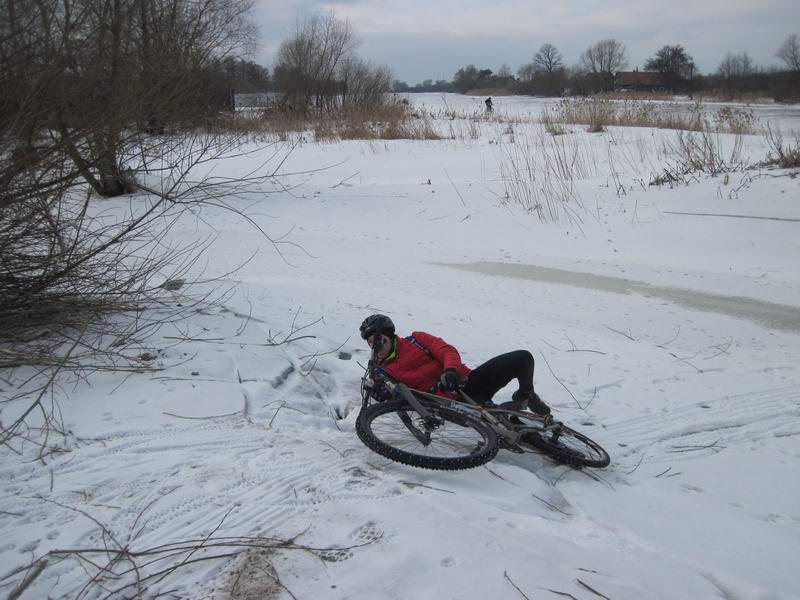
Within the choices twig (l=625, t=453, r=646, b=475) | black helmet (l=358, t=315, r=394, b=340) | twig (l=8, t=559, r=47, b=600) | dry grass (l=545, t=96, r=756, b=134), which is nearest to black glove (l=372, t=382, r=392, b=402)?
black helmet (l=358, t=315, r=394, b=340)

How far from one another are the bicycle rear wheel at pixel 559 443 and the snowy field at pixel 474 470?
89 mm

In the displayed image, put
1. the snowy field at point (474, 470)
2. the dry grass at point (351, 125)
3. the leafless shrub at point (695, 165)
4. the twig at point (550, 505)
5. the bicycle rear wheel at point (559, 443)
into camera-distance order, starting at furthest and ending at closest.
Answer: the dry grass at point (351, 125) < the leafless shrub at point (695, 165) < the bicycle rear wheel at point (559, 443) < the twig at point (550, 505) < the snowy field at point (474, 470)

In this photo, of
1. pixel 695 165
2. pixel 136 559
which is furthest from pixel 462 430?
pixel 695 165

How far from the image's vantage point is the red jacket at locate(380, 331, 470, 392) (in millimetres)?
4078

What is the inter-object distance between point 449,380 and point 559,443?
80 cm

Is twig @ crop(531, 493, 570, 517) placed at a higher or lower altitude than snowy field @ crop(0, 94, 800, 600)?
lower

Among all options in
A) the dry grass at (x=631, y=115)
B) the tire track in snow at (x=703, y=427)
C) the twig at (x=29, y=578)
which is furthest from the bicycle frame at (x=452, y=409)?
the dry grass at (x=631, y=115)

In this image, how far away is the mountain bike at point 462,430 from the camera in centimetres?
374

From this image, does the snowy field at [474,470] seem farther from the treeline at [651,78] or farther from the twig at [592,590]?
the treeline at [651,78]

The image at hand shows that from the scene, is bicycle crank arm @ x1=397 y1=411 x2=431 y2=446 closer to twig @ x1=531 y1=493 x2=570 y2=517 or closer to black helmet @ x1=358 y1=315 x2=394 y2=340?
black helmet @ x1=358 y1=315 x2=394 y2=340

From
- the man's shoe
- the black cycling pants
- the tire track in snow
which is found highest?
the black cycling pants

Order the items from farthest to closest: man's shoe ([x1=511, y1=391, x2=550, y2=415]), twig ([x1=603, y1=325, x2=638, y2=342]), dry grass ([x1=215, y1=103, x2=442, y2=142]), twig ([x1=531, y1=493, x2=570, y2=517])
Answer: dry grass ([x1=215, y1=103, x2=442, y2=142]), twig ([x1=603, y1=325, x2=638, y2=342]), man's shoe ([x1=511, y1=391, x2=550, y2=415]), twig ([x1=531, y1=493, x2=570, y2=517])

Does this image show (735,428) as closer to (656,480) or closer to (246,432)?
(656,480)

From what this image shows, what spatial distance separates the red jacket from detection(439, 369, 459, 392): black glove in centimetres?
13
